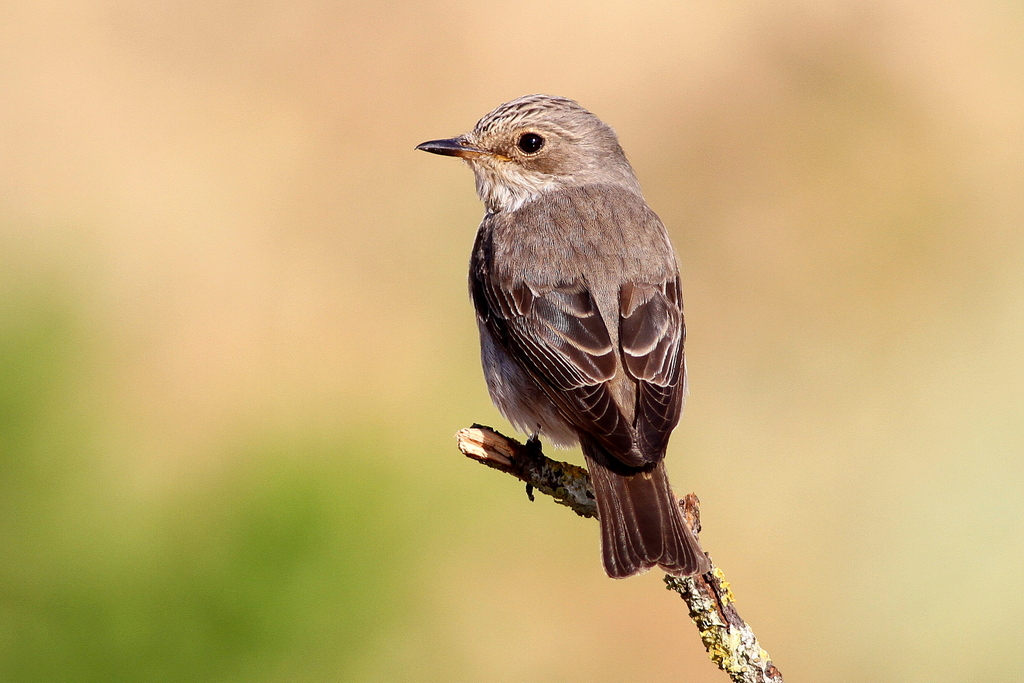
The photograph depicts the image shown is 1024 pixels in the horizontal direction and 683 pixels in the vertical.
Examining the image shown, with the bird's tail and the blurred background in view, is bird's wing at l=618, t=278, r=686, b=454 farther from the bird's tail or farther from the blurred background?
the blurred background

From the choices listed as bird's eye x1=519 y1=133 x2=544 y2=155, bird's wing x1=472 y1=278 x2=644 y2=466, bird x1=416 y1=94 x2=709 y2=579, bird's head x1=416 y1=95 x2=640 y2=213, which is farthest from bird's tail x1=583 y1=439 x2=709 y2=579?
bird's eye x1=519 y1=133 x2=544 y2=155

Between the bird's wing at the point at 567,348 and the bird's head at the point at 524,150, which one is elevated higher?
the bird's head at the point at 524,150

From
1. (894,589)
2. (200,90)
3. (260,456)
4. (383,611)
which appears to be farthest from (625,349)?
(200,90)

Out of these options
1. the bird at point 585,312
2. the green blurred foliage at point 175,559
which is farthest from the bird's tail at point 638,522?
the green blurred foliage at point 175,559

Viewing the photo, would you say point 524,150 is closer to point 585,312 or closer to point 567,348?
point 585,312

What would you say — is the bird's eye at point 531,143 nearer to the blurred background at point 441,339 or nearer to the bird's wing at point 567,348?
the bird's wing at point 567,348

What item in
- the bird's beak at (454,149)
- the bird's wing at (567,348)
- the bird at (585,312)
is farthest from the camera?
the bird's beak at (454,149)

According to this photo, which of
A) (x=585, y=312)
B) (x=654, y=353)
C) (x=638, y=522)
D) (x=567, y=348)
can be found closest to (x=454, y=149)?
(x=585, y=312)

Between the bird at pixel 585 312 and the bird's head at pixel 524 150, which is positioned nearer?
the bird at pixel 585 312
